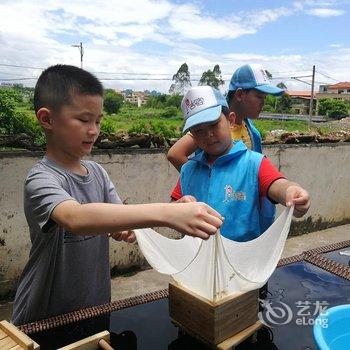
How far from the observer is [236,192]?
5.12 ft

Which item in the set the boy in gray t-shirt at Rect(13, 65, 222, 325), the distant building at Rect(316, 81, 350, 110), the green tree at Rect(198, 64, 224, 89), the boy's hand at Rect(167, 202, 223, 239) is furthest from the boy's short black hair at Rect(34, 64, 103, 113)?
the distant building at Rect(316, 81, 350, 110)

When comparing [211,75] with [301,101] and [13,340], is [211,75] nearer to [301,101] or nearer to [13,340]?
[301,101]

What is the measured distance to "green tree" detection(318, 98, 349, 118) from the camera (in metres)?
57.9

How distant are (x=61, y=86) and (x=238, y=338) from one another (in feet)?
3.23

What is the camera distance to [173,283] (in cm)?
130

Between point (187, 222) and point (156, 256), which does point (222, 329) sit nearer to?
point (156, 256)

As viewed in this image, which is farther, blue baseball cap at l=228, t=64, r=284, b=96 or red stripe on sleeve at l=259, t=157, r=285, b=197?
blue baseball cap at l=228, t=64, r=284, b=96

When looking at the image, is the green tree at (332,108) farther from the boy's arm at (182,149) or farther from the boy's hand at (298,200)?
the boy's hand at (298,200)

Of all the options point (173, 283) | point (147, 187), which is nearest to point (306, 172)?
point (147, 187)

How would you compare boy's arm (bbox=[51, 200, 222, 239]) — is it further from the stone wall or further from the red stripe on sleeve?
the stone wall

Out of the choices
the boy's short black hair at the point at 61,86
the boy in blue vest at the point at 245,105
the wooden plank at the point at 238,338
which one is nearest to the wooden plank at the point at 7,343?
the wooden plank at the point at 238,338

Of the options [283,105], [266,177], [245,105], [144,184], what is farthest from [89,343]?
[283,105]

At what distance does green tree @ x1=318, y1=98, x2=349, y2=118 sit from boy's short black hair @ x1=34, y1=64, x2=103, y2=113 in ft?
202

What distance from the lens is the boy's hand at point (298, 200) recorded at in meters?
1.30
